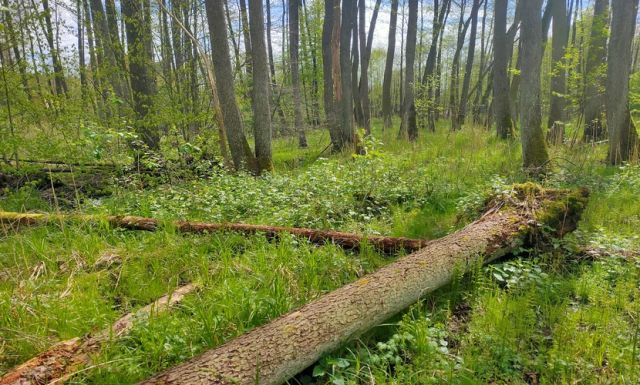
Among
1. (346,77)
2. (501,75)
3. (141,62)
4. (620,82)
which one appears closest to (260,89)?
(141,62)

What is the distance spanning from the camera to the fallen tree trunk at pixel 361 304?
1.60m

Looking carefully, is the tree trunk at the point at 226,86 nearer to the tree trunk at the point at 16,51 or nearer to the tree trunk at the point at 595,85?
the tree trunk at the point at 16,51

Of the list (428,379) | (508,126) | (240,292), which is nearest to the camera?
(428,379)

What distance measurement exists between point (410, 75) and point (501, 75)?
8.46 feet

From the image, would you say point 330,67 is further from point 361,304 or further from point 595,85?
point 361,304

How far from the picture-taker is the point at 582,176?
502 centimetres

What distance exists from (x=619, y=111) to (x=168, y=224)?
728 centimetres

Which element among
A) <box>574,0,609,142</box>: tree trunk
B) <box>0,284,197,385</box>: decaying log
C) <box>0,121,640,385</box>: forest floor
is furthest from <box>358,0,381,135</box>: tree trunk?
<box>0,284,197,385</box>: decaying log

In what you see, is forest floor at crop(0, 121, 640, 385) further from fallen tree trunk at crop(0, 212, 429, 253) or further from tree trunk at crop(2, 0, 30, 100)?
tree trunk at crop(2, 0, 30, 100)

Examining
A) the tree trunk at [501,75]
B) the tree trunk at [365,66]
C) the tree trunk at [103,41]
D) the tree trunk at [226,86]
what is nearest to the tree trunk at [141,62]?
the tree trunk at [103,41]

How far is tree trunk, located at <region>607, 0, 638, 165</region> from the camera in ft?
19.3

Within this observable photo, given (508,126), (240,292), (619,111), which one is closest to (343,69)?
(508,126)

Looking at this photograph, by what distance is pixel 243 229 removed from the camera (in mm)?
3600

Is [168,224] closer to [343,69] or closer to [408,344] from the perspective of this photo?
[408,344]
